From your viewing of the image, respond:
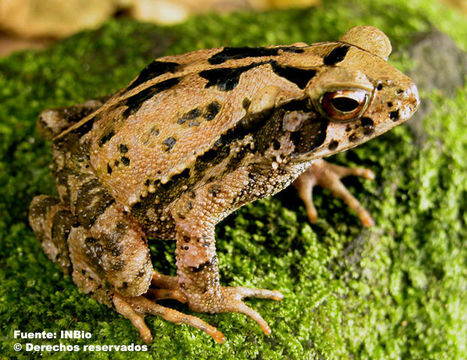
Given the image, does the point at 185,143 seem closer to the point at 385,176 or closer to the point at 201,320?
the point at 201,320

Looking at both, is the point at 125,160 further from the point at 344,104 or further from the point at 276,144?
the point at 344,104

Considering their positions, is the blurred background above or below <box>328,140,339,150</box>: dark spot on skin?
above

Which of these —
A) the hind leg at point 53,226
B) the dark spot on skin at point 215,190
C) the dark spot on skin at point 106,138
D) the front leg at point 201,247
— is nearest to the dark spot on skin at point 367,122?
the front leg at point 201,247

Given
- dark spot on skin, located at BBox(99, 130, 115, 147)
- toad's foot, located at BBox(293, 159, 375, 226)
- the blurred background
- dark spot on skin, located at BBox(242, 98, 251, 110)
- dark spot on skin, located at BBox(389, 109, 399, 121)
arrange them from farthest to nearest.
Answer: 1. the blurred background
2. toad's foot, located at BBox(293, 159, 375, 226)
3. dark spot on skin, located at BBox(99, 130, 115, 147)
4. dark spot on skin, located at BBox(242, 98, 251, 110)
5. dark spot on skin, located at BBox(389, 109, 399, 121)

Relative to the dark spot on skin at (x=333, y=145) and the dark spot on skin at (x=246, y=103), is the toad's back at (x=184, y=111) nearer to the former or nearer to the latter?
the dark spot on skin at (x=246, y=103)

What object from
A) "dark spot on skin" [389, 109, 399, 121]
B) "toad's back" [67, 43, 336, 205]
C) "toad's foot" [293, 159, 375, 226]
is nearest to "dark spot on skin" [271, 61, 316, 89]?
"toad's back" [67, 43, 336, 205]

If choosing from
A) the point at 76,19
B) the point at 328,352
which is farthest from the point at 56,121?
the point at 76,19

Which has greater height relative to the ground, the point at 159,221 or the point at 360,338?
the point at 159,221

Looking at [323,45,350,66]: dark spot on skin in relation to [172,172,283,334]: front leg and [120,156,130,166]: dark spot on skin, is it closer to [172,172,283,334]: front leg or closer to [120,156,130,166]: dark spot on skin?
[172,172,283,334]: front leg
